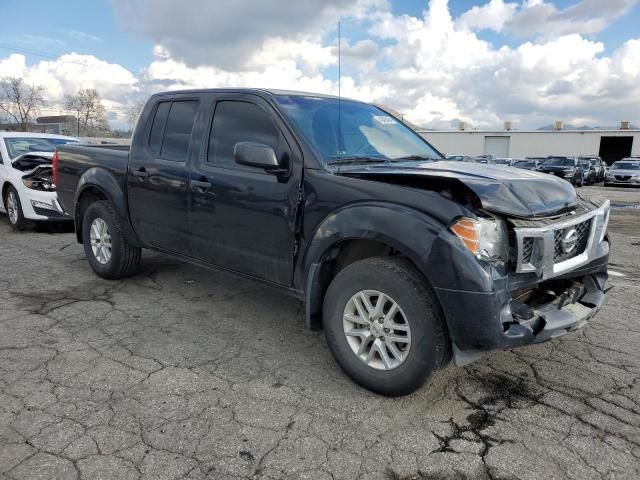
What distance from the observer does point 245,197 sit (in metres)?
3.71

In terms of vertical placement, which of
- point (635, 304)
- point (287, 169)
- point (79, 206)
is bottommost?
point (635, 304)

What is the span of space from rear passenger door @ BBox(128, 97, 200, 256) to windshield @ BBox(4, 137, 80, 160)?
5.31 metres

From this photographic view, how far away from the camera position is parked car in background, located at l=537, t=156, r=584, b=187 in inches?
1019

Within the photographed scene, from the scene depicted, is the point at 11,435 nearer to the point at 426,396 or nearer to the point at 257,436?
the point at 257,436

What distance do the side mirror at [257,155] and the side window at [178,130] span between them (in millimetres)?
1079

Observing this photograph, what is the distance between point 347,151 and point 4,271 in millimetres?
4575

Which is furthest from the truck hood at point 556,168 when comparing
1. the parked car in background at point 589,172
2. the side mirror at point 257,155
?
the side mirror at point 257,155

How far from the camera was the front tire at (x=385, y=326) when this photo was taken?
2.81 m

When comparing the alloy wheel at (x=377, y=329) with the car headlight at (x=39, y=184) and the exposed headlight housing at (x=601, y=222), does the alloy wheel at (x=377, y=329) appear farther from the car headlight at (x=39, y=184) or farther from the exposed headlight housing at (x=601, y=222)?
the car headlight at (x=39, y=184)

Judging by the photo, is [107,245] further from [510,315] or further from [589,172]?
[589,172]

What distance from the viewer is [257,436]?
2.68 m

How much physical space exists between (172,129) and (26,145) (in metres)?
6.05

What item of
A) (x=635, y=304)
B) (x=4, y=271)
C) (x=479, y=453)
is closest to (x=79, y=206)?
(x=4, y=271)

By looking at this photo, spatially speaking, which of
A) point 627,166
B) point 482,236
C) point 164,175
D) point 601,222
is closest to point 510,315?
point 482,236
